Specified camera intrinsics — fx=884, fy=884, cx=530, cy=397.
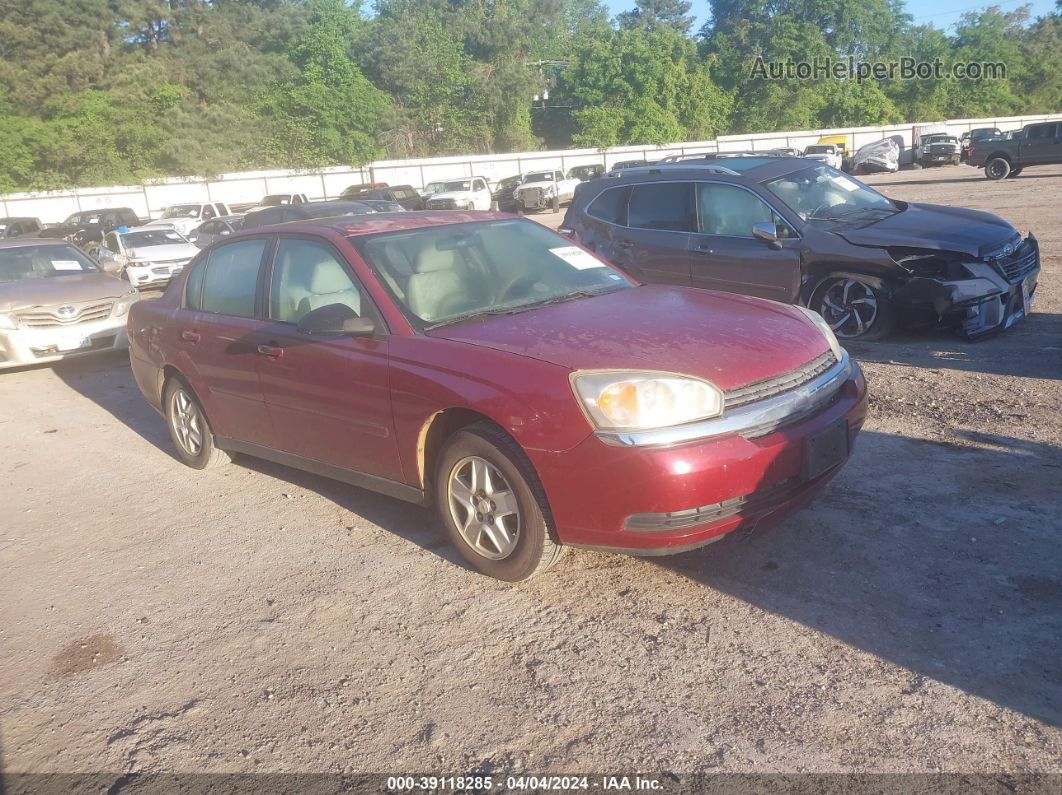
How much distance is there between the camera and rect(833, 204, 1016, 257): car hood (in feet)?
23.2

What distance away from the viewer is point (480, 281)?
459 centimetres

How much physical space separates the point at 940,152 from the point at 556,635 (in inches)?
1866

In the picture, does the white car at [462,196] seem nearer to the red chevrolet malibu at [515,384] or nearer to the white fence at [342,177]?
the white fence at [342,177]

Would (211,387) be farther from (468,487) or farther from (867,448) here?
(867,448)

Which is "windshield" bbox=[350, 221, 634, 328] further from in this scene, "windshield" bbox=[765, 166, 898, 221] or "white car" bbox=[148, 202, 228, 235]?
"white car" bbox=[148, 202, 228, 235]

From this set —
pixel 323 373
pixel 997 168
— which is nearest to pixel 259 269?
pixel 323 373

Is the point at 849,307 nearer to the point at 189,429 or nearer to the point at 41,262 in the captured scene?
the point at 189,429

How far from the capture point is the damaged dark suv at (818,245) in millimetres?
7113

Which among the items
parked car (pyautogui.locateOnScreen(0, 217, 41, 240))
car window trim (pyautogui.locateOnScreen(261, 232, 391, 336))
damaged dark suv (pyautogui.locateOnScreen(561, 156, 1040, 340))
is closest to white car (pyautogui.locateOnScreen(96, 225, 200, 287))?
damaged dark suv (pyautogui.locateOnScreen(561, 156, 1040, 340))

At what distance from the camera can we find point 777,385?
145 inches

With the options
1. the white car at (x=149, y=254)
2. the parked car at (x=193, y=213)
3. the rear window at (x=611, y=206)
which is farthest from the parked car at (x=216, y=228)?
the rear window at (x=611, y=206)

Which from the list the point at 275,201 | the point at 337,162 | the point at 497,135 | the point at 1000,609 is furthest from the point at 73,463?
the point at 497,135

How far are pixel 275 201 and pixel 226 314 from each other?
104 ft

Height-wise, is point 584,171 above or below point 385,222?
below
